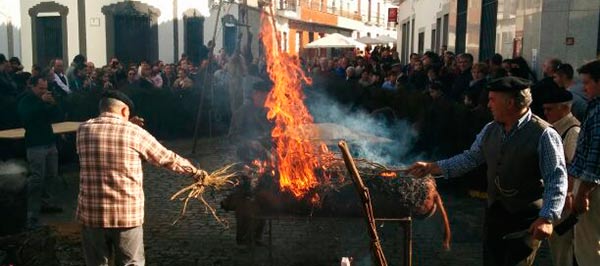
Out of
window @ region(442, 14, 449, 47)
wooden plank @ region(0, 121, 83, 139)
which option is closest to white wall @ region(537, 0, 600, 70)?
wooden plank @ region(0, 121, 83, 139)

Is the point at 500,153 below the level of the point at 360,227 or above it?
above

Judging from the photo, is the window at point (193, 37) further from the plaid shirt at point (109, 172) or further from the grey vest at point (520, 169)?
the grey vest at point (520, 169)

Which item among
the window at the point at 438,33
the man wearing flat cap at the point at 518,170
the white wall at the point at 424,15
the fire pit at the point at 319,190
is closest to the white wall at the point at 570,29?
the fire pit at the point at 319,190

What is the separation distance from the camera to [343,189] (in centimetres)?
582

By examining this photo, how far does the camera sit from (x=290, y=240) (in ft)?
24.4

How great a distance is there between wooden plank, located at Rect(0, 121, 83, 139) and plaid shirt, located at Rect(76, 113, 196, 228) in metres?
4.45

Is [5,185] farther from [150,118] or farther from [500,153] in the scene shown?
[150,118]

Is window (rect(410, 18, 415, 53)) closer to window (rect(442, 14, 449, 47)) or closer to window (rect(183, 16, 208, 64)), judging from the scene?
window (rect(442, 14, 449, 47))

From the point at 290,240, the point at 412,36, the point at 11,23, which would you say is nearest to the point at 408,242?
the point at 290,240

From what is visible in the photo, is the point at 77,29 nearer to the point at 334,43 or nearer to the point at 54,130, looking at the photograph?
the point at 334,43

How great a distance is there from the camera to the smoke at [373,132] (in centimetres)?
923

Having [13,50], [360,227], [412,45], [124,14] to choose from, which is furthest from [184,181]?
[412,45]

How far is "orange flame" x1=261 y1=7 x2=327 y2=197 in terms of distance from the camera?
589 centimetres

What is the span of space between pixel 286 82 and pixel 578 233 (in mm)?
3888
